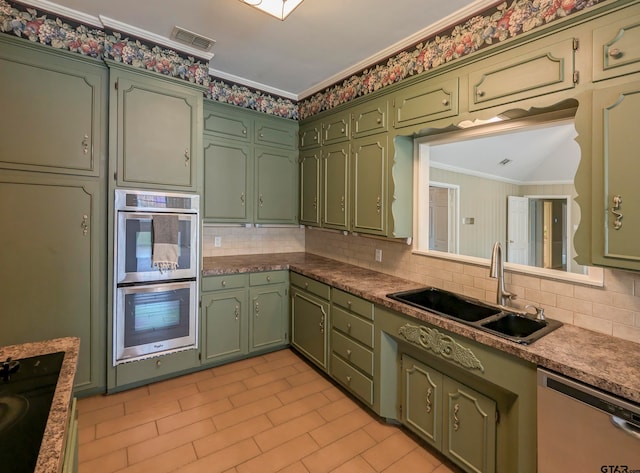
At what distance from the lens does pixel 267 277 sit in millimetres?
3223

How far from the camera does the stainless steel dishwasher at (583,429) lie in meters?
1.15

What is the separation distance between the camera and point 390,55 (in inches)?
101

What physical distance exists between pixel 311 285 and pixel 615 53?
2.44 m

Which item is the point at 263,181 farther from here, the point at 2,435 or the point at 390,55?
the point at 2,435

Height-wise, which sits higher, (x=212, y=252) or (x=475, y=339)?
(x=212, y=252)

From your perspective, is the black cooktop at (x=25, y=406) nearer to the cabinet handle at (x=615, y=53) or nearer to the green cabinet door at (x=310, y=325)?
the green cabinet door at (x=310, y=325)

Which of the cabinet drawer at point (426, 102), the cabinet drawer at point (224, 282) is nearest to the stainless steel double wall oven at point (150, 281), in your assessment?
the cabinet drawer at point (224, 282)

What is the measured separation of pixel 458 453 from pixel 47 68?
3559 mm

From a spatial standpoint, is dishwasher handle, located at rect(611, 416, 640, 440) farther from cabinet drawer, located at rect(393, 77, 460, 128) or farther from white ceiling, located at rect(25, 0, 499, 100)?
white ceiling, located at rect(25, 0, 499, 100)

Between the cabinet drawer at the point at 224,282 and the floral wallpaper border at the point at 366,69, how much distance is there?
1.67 meters

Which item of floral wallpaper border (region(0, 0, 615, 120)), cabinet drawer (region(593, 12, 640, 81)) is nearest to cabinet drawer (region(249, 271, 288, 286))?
floral wallpaper border (region(0, 0, 615, 120))

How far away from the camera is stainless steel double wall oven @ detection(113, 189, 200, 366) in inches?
96.6

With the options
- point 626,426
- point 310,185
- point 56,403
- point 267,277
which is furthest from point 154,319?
point 626,426

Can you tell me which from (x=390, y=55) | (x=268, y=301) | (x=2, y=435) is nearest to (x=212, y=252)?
(x=268, y=301)
